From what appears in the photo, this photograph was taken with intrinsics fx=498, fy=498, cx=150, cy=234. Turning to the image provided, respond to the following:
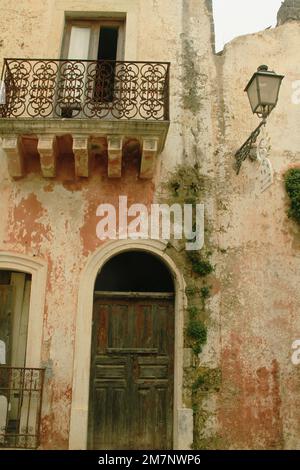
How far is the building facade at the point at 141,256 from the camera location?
7527mm

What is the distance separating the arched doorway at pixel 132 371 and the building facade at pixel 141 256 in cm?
2

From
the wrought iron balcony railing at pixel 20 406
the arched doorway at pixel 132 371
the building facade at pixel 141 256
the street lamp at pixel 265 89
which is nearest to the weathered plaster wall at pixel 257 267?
the building facade at pixel 141 256

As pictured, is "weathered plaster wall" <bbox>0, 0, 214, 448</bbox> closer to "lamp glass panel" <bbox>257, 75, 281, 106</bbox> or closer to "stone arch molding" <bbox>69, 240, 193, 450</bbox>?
"stone arch molding" <bbox>69, 240, 193, 450</bbox>

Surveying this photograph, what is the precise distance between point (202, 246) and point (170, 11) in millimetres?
4675

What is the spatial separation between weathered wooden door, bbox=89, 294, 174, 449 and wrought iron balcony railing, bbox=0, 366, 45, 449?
84 cm

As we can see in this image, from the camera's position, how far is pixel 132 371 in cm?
782

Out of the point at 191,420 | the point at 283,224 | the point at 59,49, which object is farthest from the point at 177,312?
the point at 59,49

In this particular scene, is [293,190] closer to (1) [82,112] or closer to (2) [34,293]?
(1) [82,112]

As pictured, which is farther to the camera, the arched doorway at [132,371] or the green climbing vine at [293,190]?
the green climbing vine at [293,190]

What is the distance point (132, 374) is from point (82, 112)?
14.6 feet

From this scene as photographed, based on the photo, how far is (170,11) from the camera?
9508 mm

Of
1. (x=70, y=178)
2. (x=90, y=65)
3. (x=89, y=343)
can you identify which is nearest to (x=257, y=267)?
(x=89, y=343)

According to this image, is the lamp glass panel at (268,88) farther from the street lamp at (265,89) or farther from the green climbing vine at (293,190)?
the green climbing vine at (293,190)
